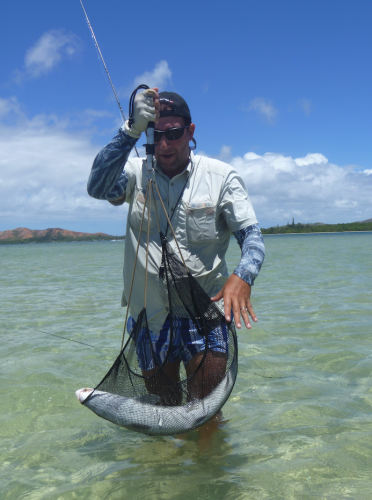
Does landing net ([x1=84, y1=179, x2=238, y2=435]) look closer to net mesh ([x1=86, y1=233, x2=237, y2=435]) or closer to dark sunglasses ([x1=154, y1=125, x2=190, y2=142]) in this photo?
net mesh ([x1=86, y1=233, x2=237, y2=435])

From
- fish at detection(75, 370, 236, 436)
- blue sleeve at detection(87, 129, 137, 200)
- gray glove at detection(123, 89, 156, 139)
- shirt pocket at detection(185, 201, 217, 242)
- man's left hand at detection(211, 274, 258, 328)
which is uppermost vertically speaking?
gray glove at detection(123, 89, 156, 139)

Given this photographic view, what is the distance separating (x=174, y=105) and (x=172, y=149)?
1.04 ft

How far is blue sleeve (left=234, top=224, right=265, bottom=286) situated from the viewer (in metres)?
2.98

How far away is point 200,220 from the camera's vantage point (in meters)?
3.39

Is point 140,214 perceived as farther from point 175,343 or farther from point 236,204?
point 175,343

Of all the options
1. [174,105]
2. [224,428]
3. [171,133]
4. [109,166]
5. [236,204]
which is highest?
[174,105]

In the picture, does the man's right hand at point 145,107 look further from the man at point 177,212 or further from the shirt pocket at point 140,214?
the shirt pocket at point 140,214

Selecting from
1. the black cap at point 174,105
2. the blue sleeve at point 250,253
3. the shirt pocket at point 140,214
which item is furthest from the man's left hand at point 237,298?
the black cap at point 174,105

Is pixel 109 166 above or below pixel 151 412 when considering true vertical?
above

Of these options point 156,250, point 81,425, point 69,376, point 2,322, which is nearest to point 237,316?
point 156,250

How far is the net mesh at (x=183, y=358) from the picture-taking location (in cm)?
304

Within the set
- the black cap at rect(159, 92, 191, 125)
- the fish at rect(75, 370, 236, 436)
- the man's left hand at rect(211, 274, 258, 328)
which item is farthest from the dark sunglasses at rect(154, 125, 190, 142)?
the fish at rect(75, 370, 236, 436)

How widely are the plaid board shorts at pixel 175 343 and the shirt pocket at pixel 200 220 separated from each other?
65cm

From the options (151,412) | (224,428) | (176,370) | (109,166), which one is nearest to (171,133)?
(109,166)
